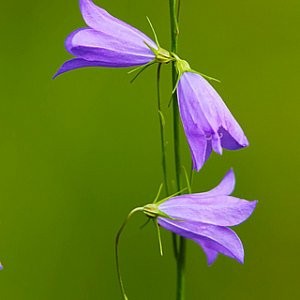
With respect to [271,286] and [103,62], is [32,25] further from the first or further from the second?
[103,62]

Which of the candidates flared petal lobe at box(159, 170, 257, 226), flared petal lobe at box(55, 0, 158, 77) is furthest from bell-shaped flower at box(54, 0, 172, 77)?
flared petal lobe at box(159, 170, 257, 226)

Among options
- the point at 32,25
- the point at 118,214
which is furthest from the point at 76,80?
the point at 118,214

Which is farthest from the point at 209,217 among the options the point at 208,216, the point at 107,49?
the point at 107,49

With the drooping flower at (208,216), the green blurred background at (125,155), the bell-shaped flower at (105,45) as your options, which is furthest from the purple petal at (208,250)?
the green blurred background at (125,155)

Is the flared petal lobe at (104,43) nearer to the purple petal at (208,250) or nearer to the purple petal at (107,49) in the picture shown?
the purple petal at (107,49)

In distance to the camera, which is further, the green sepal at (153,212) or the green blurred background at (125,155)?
the green blurred background at (125,155)
